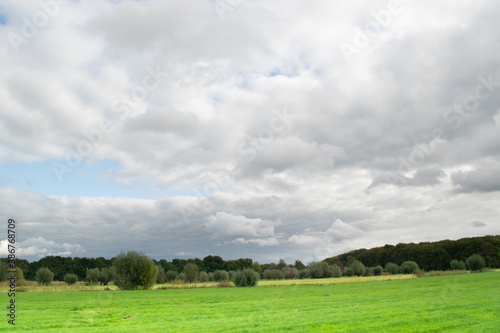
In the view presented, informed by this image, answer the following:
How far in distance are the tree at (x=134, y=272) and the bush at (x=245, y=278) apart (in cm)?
1689

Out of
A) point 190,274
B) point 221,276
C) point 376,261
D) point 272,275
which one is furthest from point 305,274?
point 376,261

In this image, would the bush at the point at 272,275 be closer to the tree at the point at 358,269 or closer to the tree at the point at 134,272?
the tree at the point at 358,269

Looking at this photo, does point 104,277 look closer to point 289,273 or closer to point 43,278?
point 43,278

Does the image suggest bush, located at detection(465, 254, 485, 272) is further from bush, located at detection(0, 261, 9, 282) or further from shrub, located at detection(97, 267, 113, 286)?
bush, located at detection(0, 261, 9, 282)

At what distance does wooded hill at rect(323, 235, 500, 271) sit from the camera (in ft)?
392

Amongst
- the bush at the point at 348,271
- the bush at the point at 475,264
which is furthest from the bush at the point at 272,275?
the bush at the point at 475,264

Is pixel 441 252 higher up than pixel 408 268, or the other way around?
pixel 441 252

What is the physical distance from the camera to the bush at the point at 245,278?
72.8 m

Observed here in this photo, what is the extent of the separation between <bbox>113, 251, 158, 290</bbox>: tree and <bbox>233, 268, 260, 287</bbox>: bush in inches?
665

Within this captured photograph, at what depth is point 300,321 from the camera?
57.5 feet

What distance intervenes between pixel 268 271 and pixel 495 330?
374 ft

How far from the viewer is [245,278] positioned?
72875 mm

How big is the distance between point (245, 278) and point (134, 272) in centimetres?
2163

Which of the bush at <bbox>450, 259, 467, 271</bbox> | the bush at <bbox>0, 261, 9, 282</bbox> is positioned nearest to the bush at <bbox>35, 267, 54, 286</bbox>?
the bush at <bbox>0, 261, 9, 282</bbox>
